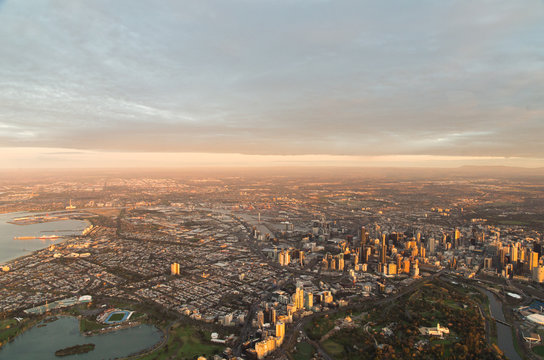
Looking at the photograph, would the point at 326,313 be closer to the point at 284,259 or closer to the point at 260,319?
the point at 260,319

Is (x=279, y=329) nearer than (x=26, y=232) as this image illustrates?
Yes

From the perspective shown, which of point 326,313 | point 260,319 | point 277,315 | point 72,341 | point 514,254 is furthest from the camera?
point 514,254

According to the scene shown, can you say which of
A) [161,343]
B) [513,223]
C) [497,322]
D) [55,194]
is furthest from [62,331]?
[55,194]

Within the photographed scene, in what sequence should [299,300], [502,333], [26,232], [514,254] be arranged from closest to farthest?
[502,333], [299,300], [514,254], [26,232]

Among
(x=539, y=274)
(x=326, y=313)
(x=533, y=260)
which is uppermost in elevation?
(x=533, y=260)

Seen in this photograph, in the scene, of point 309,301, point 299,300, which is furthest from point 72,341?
point 309,301

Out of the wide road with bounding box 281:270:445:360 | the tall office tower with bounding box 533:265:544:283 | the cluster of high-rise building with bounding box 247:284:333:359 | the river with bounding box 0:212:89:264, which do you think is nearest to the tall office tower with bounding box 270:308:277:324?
the cluster of high-rise building with bounding box 247:284:333:359

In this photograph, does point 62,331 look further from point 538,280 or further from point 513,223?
point 513,223
